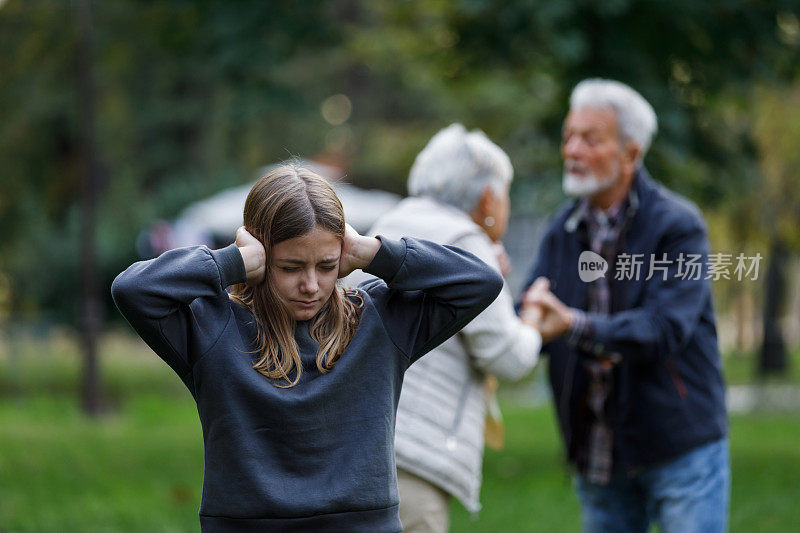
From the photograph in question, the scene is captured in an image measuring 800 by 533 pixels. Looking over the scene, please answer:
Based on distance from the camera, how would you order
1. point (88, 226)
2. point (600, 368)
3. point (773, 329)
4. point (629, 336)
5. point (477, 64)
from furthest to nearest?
point (773, 329) → point (88, 226) → point (477, 64) → point (600, 368) → point (629, 336)

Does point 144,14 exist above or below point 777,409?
above

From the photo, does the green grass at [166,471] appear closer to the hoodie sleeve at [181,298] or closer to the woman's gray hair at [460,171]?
the woman's gray hair at [460,171]

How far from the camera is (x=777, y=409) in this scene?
14.3 meters

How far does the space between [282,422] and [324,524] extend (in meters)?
0.26

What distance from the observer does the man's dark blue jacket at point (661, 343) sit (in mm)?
3734

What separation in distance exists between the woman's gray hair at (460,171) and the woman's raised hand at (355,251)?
97 cm

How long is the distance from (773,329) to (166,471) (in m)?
12.3

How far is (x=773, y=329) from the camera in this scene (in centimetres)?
1764

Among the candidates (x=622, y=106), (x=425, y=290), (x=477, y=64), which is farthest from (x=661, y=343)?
(x=477, y=64)

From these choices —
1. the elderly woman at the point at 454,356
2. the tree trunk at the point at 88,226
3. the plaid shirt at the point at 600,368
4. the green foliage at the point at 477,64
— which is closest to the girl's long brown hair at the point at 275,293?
the elderly woman at the point at 454,356

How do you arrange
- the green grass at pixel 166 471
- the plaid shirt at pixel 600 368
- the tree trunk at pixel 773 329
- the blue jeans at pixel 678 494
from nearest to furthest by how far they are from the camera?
1. the blue jeans at pixel 678 494
2. the plaid shirt at pixel 600 368
3. the green grass at pixel 166 471
4. the tree trunk at pixel 773 329

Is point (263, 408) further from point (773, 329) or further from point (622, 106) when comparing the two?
point (773, 329)

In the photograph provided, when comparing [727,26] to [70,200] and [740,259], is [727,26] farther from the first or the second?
[70,200]

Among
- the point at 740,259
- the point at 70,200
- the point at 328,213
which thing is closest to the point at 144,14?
the point at 740,259
